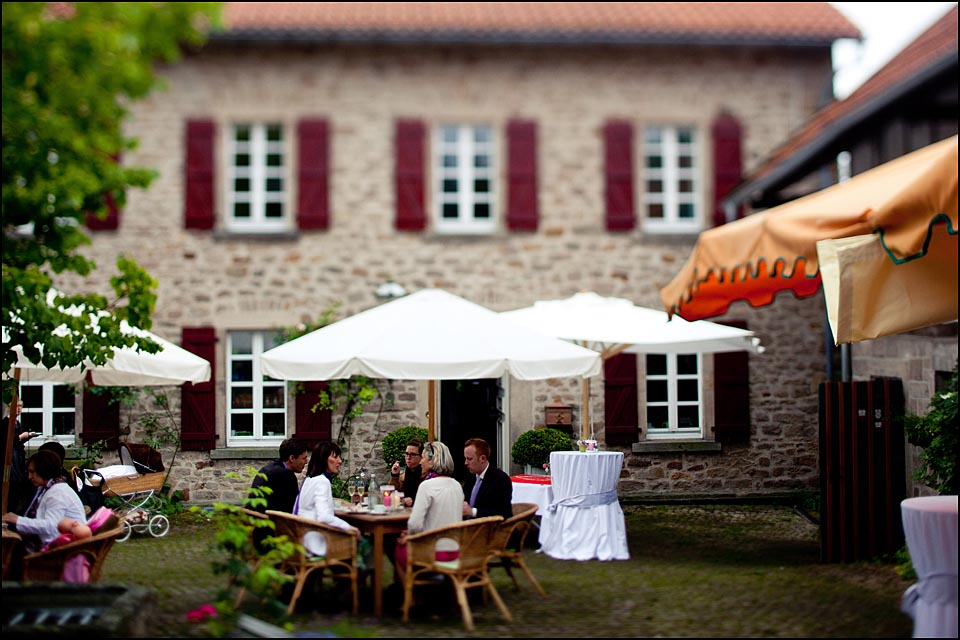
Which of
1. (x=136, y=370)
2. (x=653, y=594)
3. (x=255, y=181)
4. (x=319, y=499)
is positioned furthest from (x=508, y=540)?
(x=255, y=181)

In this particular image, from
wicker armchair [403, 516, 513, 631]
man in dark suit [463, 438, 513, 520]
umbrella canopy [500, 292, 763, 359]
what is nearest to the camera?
wicker armchair [403, 516, 513, 631]

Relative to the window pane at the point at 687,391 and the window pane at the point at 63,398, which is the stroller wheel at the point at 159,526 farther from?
the window pane at the point at 687,391

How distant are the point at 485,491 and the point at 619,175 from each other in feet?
22.0

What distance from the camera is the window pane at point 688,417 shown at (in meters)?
13.7

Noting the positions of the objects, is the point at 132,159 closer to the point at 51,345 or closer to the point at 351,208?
the point at 351,208

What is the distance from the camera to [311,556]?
22.7 ft

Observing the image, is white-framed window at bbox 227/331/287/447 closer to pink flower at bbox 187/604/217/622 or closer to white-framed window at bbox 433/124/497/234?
white-framed window at bbox 433/124/497/234

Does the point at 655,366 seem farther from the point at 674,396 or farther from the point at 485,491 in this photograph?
the point at 485,491

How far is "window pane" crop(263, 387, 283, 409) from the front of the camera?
1345 centimetres

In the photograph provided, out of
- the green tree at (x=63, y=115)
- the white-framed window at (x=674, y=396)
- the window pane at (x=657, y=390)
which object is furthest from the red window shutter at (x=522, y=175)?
the green tree at (x=63, y=115)

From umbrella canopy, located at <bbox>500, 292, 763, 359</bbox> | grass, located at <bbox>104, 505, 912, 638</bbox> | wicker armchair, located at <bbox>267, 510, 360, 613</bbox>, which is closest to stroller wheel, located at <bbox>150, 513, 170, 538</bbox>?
grass, located at <bbox>104, 505, 912, 638</bbox>

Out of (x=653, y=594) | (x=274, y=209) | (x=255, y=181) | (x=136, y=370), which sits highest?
(x=255, y=181)

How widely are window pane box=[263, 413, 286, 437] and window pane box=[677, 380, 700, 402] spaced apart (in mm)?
4573

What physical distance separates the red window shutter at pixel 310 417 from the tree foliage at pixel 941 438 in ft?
22.2
